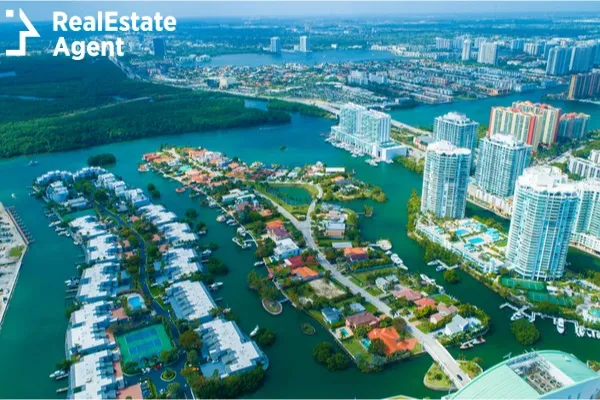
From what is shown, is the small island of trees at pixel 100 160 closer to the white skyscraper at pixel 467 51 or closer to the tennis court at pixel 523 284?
the tennis court at pixel 523 284

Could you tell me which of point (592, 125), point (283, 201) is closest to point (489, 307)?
point (283, 201)

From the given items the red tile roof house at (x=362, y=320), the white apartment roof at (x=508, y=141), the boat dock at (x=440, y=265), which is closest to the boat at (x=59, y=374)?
the red tile roof house at (x=362, y=320)

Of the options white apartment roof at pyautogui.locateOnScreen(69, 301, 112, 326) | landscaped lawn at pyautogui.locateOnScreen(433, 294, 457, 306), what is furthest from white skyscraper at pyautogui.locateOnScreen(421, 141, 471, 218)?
white apartment roof at pyautogui.locateOnScreen(69, 301, 112, 326)

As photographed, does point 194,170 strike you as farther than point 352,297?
Yes

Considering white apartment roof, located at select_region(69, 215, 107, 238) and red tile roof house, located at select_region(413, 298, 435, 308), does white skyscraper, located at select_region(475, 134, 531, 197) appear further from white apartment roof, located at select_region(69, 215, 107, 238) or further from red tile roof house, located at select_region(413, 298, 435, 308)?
white apartment roof, located at select_region(69, 215, 107, 238)

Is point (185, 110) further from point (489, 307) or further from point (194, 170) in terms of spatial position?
point (489, 307)

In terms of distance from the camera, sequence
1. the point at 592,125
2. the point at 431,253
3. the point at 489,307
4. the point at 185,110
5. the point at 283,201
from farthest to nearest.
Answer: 1. the point at 185,110
2. the point at 592,125
3. the point at 283,201
4. the point at 431,253
5. the point at 489,307

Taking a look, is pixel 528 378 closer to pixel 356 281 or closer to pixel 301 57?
pixel 356 281
